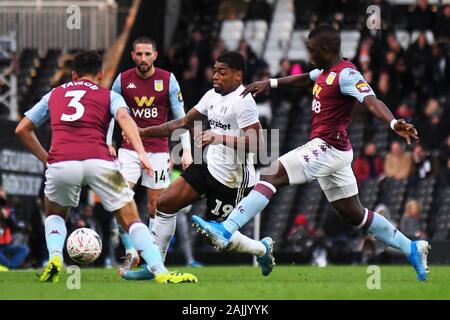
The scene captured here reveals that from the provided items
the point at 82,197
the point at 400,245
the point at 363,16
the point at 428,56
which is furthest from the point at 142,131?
the point at 363,16

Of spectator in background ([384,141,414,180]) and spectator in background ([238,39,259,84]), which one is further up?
spectator in background ([238,39,259,84])

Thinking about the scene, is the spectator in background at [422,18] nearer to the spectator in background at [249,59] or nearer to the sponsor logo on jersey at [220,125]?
the spectator in background at [249,59]

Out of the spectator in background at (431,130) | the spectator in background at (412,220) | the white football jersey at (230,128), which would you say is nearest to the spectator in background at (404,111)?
the spectator in background at (431,130)

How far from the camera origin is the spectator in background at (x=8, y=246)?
1925 centimetres

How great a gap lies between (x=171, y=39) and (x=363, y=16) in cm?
413

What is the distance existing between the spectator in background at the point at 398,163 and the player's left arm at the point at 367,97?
1002 cm

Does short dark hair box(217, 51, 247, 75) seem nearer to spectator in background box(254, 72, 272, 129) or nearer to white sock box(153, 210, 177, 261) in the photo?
white sock box(153, 210, 177, 261)

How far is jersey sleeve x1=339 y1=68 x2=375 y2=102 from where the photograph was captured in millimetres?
12617

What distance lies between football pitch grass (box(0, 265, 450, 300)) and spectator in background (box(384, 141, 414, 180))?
7503 mm

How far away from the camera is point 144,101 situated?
50.3ft

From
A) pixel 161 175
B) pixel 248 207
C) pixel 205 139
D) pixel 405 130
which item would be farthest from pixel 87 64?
pixel 161 175

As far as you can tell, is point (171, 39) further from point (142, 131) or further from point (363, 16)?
point (142, 131)

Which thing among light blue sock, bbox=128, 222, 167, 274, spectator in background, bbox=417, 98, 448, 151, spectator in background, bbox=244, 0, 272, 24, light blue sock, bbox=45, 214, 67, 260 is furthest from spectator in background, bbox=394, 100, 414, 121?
light blue sock, bbox=128, 222, 167, 274

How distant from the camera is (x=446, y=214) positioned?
21953 mm
